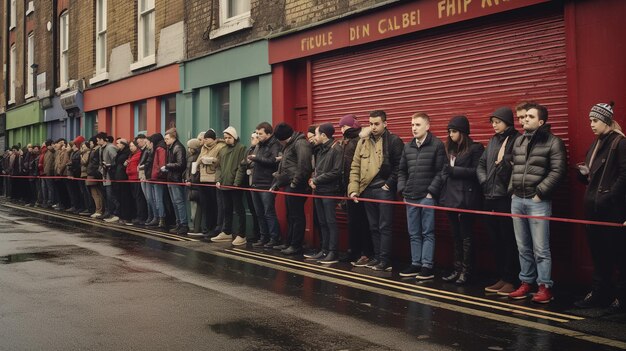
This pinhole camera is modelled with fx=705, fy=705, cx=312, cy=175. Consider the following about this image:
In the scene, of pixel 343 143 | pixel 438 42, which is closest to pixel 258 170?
pixel 343 143

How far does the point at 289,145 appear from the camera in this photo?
36.6 ft

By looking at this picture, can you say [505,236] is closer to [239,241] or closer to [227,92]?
[239,241]

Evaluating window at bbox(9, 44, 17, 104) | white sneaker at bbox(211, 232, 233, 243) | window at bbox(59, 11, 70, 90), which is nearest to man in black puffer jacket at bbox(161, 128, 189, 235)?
white sneaker at bbox(211, 232, 233, 243)

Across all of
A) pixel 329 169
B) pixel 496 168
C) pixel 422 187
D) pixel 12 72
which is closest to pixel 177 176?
pixel 329 169

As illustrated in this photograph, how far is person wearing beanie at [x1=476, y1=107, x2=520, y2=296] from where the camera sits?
25.6 feet

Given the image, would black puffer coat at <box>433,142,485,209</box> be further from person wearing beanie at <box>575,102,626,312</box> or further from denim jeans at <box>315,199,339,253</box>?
denim jeans at <box>315,199,339,253</box>

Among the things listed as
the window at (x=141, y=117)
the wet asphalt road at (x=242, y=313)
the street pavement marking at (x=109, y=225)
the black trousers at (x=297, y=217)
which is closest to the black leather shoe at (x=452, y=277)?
the wet asphalt road at (x=242, y=313)

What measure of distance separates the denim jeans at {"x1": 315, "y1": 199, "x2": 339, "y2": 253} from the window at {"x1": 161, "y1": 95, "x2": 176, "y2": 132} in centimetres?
807

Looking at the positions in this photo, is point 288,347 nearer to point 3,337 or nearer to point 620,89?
point 3,337

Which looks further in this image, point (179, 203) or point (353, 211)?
point (179, 203)

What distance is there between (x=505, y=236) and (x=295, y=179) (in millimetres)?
3779

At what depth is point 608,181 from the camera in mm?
6855

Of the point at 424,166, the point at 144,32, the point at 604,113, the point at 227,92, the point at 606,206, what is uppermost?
the point at 144,32

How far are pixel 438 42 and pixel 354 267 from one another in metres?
3.40
